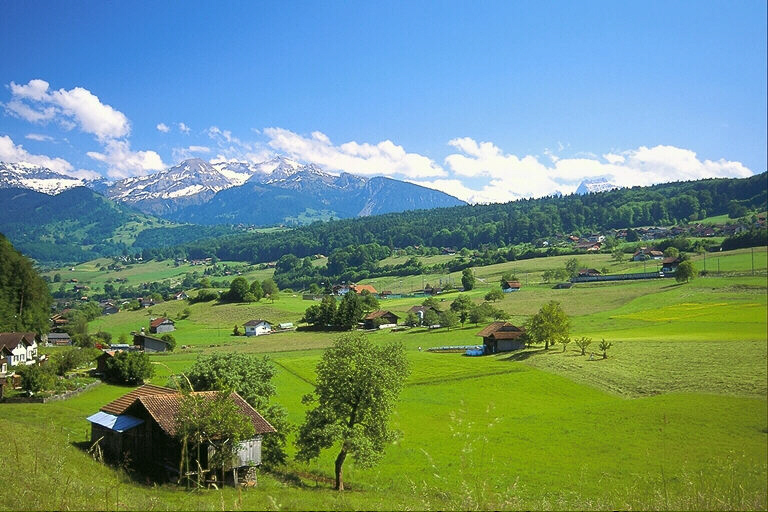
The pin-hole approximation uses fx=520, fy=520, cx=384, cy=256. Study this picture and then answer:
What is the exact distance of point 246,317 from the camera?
10838 centimetres

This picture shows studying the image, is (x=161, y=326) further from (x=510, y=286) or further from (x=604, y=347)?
(x=604, y=347)

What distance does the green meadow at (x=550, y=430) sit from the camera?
8.59m

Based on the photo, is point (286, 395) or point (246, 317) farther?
point (246, 317)

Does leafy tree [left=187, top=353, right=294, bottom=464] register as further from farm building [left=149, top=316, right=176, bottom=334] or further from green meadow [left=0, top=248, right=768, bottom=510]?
farm building [left=149, top=316, right=176, bottom=334]

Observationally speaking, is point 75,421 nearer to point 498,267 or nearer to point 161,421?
point 161,421

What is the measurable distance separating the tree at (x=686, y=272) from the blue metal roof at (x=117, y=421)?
75.7m

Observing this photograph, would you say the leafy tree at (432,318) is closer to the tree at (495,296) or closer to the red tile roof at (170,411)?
the tree at (495,296)

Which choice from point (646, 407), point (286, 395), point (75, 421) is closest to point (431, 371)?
point (286, 395)

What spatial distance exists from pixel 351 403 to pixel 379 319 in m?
68.3

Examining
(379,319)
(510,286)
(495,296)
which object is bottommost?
(379,319)

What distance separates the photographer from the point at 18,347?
178ft

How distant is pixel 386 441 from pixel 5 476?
15.6 m

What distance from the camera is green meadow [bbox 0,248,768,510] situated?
28.2 feet

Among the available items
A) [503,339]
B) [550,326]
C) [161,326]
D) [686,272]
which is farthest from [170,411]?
[161,326]
